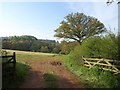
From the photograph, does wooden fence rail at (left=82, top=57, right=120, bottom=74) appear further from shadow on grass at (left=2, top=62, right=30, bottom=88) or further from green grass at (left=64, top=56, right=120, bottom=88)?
shadow on grass at (left=2, top=62, right=30, bottom=88)

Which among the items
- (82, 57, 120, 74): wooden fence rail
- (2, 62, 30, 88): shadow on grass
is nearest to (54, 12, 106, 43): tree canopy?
(82, 57, 120, 74): wooden fence rail

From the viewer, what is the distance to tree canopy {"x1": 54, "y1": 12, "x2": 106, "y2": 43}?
51.7 m

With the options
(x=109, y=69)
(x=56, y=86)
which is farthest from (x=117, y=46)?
(x=56, y=86)

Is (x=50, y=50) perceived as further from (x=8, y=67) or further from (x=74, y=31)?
(x=8, y=67)

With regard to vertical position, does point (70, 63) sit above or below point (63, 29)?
below

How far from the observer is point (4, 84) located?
48.6 ft

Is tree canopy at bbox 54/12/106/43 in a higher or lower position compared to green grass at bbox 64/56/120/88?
higher

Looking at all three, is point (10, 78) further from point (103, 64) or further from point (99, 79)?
point (103, 64)

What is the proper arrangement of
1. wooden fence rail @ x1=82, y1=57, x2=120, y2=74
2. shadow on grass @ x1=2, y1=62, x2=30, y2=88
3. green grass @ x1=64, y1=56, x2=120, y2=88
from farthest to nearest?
wooden fence rail @ x1=82, y1=57, x2=120, y2=74, green grass @ x1=64, y1=56, x2=120, y2=88, shadow on grass @ x1=2, y1=62, x2=30, y2=88

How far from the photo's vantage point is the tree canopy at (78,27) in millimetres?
51719

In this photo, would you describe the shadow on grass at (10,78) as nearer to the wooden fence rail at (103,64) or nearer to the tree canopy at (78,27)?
the wooden fence rail at (103,64)

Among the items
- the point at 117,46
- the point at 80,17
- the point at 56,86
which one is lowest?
the point at 56,86

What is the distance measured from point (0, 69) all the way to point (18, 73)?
8.57 ft

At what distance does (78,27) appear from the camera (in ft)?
171
